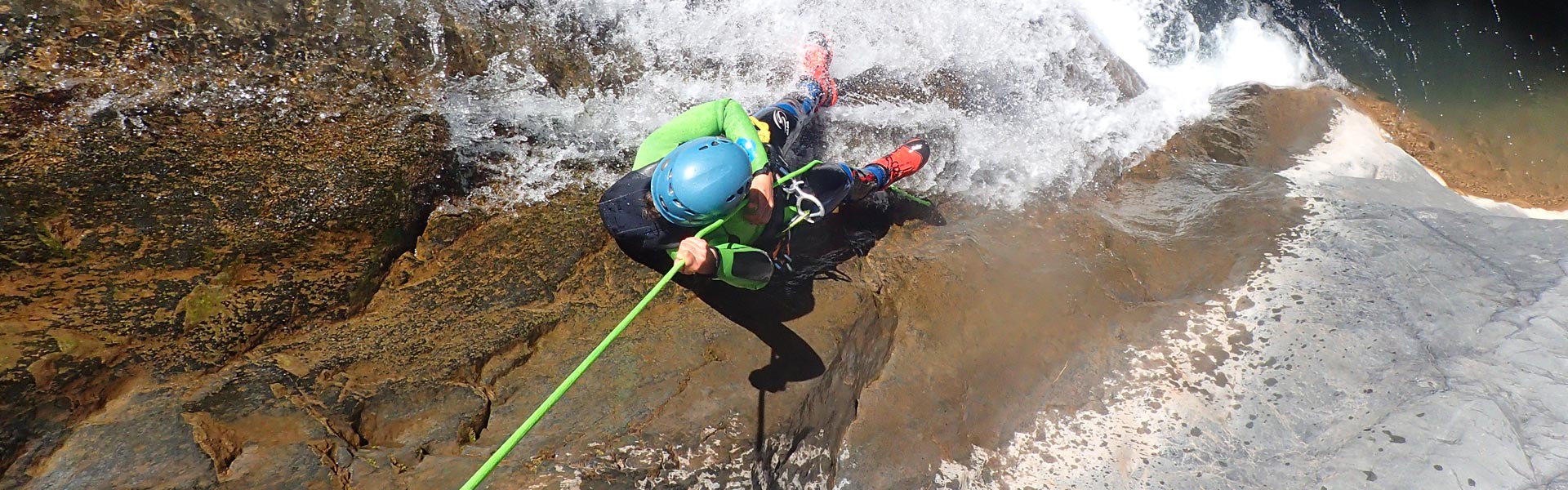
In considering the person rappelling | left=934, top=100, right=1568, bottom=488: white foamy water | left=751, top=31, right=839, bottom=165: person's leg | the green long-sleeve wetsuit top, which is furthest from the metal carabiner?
left=934, top=100, right=1568, bottom=488: white foamy water

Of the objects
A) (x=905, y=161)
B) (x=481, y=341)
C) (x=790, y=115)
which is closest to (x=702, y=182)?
(x=481, y=341)

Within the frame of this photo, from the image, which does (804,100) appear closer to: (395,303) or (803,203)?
(803,203)

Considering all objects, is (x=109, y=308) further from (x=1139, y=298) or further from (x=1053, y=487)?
(x=1139, y=298)

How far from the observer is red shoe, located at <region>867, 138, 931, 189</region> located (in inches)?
150

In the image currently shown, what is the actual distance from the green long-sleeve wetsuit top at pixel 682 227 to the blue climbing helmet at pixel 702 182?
148 millimetres

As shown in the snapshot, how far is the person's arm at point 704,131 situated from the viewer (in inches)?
122

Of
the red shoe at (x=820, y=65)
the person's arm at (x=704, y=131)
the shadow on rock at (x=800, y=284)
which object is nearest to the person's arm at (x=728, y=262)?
the shadow on rock at (x=800, y=284)

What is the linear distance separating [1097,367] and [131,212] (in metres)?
3.85

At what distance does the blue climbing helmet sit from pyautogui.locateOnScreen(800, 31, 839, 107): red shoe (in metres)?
1.62

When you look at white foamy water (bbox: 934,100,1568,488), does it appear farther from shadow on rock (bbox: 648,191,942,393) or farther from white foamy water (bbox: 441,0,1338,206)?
white foamy water (bbox: 441,0,1338,206)

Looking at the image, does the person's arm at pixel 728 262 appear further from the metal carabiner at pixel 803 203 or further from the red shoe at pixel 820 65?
the red shoe at pixel 820 65

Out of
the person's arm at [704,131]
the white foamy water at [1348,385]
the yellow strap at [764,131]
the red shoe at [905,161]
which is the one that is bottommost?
the white foamy water at [1348,385]

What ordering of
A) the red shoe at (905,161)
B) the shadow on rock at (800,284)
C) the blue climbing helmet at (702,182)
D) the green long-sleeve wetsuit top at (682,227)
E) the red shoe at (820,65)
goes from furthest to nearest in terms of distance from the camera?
1. the red shoe at (820,65)
2. the red shoe at (905,161)
3. the shadow on rock at (800,284)
4. the green long-sleeve wetsuit top at (682,227)
5. the blue climbing helmet at (702,182)

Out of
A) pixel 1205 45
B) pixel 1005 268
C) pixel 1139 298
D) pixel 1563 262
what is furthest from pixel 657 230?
pixel 1205 45
